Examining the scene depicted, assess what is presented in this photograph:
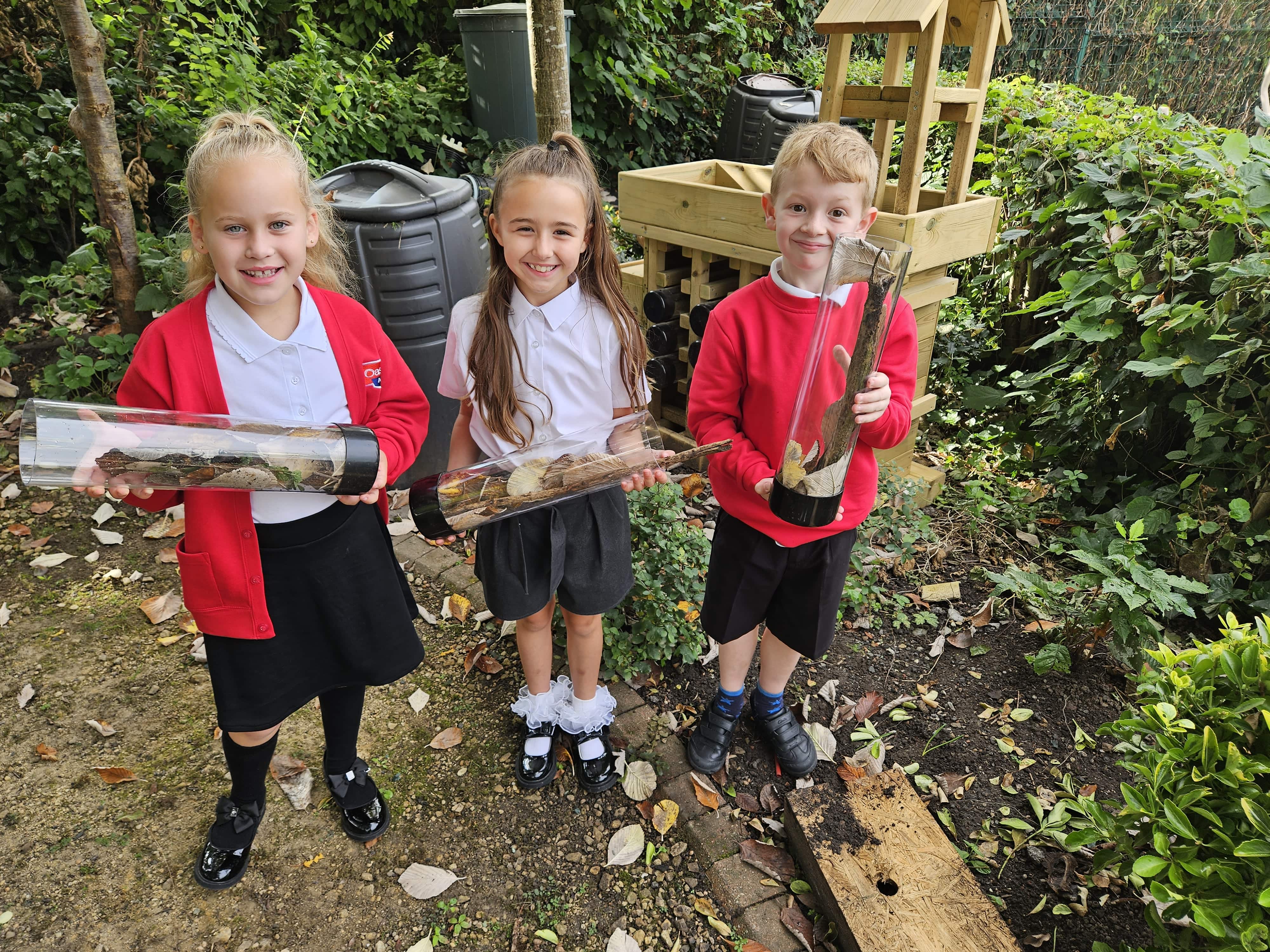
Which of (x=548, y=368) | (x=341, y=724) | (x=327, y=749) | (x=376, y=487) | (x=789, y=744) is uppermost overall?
(x=548, y=368)

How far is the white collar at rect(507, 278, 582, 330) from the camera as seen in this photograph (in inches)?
74.3

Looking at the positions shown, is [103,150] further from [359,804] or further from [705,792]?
[705,792]

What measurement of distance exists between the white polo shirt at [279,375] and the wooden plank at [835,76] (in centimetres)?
212

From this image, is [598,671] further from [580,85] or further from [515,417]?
[580,85]

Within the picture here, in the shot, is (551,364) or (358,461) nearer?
(358,461)

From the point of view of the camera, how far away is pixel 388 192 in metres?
3.26

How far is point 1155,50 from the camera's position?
31.7 feet

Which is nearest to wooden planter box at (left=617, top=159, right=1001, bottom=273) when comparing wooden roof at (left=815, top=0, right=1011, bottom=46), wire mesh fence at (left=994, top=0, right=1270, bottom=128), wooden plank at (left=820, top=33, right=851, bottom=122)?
wooden plank at (left=820, top=33, right=851, bottom=122)

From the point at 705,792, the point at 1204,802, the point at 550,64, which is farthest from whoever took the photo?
the point at 550,64

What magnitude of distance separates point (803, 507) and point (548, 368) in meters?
0.72

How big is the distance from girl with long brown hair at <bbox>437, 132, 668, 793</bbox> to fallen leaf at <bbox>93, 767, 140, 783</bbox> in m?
1.36

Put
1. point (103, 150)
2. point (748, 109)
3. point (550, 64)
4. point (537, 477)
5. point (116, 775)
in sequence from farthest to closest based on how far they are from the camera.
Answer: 1. point (748, 109)
2. point (103, 150)
3. point (550, 64)
4. point (116, 775)
5. point (537, 477)

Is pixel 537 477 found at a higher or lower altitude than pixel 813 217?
lower

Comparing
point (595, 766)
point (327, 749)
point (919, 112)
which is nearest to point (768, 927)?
point (595, 766)
